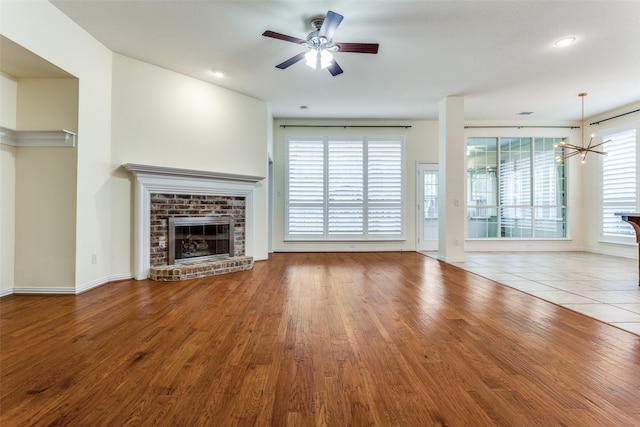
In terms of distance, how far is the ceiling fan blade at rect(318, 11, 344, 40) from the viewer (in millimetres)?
2482

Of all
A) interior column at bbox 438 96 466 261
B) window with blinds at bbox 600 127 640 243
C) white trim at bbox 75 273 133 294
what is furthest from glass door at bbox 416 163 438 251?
white trim at bbox 75 273 133 294

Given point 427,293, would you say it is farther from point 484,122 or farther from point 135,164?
point 484,122

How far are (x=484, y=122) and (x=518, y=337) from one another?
6096mm

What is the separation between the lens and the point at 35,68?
2.90m

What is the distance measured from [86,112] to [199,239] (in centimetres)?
213

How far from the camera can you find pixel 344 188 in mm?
6535

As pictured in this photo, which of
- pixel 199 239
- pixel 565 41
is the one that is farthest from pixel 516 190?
pixel 199 239

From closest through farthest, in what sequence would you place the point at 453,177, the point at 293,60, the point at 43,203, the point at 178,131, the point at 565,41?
1. the point at 43,203
2. the point at 293,60
3. the point at 565,41
4. the point at 178,131
5. the point at 453,177

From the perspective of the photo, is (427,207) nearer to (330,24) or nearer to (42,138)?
(330,24)

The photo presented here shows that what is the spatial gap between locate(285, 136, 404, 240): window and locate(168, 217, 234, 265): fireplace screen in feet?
6.21

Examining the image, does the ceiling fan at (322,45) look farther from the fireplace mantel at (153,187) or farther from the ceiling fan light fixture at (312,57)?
the fireplace mantel at (153,187)

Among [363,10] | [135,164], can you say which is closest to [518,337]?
[363,10]

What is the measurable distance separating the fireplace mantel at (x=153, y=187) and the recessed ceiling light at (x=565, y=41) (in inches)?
183

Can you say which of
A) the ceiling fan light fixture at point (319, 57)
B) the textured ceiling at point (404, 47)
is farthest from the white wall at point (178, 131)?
the ceiling fan light fixture at point (319, 57)
